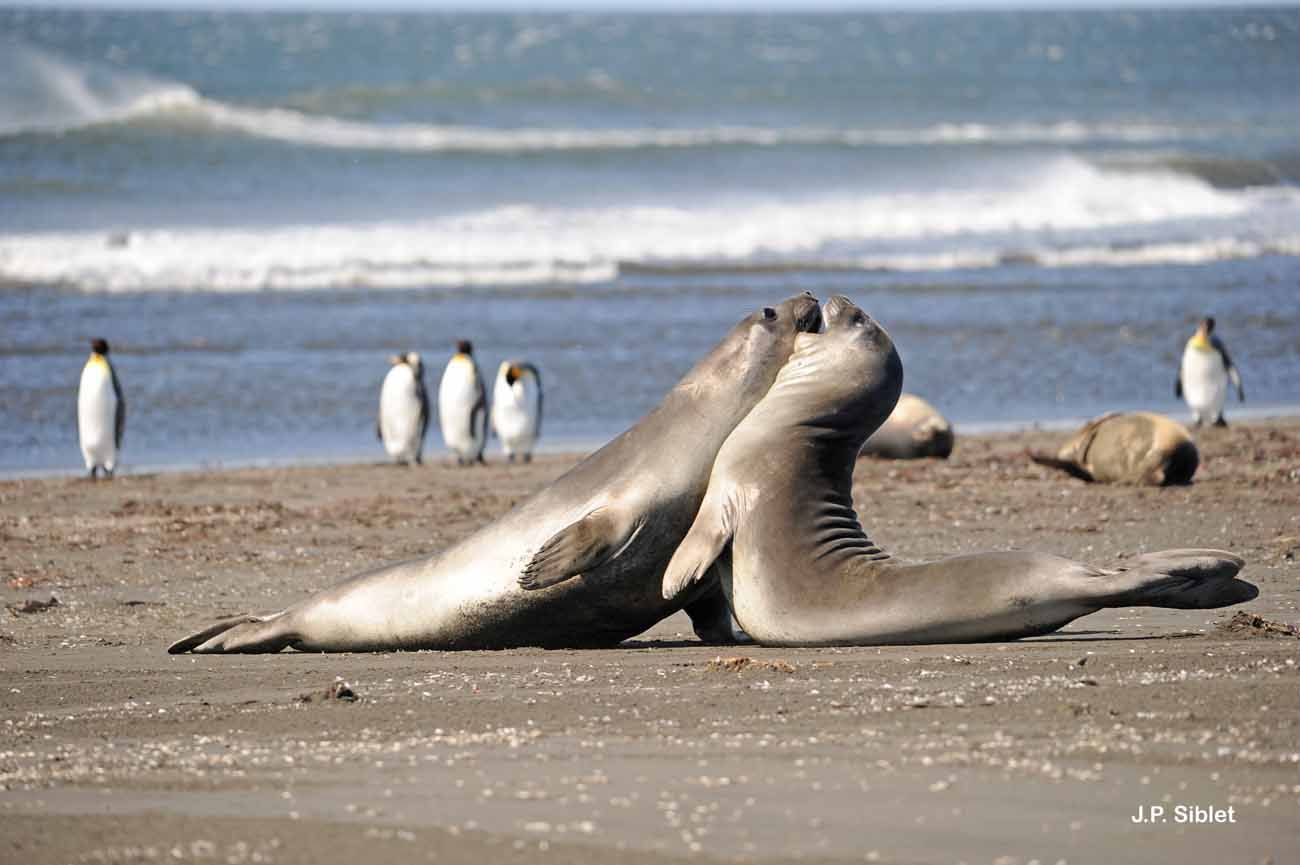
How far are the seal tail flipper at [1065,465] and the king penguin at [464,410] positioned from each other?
5884 mm

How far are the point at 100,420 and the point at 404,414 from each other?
2560 millimetres

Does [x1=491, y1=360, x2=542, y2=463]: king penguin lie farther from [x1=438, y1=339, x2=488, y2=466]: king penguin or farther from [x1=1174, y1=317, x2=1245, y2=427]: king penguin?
[x1=1174, y1=317, x2=1245, y2=427]: king penguin

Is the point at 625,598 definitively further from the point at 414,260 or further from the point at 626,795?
the point at 414,260

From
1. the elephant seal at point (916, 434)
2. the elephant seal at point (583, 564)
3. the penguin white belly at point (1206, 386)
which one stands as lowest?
Answer: the elephant seal at point (583, 564)

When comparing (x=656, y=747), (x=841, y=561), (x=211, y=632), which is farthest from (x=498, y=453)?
(x=656, y=747)

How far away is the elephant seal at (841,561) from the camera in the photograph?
635cm

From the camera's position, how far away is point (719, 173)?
140ft

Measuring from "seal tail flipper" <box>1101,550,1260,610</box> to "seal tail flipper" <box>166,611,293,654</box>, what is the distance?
316 centimetres

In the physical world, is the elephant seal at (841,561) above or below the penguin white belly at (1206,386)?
below

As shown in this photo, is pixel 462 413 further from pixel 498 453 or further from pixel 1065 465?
pixel 1065 465

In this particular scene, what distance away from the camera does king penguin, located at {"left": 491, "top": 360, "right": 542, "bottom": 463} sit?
16188 millimetres

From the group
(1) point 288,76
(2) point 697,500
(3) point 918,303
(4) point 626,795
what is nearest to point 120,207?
(3) point 918,303

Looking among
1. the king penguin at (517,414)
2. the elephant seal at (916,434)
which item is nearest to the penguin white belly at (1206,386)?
the elephant seal at (916,434)

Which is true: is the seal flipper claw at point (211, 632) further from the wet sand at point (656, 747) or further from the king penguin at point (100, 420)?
the king penguin at point (100, 420)
